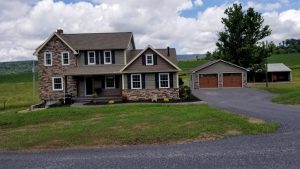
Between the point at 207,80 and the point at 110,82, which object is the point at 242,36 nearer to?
the point at 207,80

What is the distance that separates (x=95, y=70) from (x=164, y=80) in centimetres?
673

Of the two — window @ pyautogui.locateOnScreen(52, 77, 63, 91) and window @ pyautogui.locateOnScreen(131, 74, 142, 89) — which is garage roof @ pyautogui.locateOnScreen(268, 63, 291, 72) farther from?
window @ pyautogui.locateOnScreen(52, 77, 63, 91)

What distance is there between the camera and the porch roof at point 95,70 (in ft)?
125

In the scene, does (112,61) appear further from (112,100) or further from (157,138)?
(157,138)

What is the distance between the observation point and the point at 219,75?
2132 inches

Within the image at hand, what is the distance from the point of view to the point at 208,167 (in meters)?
9.94

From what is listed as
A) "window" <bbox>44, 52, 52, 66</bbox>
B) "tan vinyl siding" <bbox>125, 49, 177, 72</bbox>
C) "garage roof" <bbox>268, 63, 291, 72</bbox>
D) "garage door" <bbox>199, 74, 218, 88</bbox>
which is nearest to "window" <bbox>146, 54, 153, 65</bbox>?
"tan vinyl siding" <bbox>125, 49, 177, 72</bbox>

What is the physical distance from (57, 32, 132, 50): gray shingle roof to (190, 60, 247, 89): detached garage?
1503 cm

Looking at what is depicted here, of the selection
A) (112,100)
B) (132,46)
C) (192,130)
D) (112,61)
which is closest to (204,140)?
(192,130)

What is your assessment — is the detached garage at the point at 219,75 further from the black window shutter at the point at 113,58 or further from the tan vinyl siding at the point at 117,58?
the black window shutter at the point at 113,58

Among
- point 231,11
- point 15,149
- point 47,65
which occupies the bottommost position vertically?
point 15,149

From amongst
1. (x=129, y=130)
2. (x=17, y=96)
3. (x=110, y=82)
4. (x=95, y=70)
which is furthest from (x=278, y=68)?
(x=129, y=130)

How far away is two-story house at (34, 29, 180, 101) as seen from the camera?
1491 inches

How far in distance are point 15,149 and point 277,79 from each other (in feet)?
207
